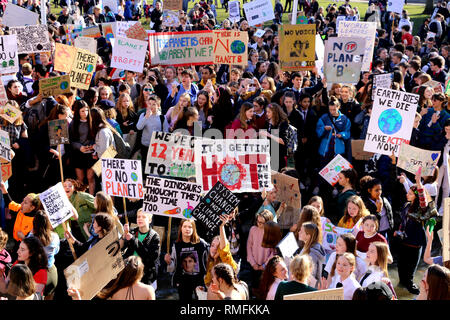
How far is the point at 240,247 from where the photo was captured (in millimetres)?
8898

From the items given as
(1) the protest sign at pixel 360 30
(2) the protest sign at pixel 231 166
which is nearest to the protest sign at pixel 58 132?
(2) the protest sign at pixel 231 166

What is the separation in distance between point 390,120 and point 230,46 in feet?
16.2

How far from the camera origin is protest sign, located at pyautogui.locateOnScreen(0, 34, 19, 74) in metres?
11.8

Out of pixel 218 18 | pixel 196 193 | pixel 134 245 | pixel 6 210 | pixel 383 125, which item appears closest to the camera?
pixel 134 245

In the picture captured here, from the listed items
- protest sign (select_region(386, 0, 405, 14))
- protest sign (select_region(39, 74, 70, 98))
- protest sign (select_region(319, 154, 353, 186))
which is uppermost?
protest sign (select_region(386, 0, 405, 14))

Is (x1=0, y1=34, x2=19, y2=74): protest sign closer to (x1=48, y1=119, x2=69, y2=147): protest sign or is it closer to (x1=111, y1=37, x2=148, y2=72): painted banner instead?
(x1=111, y1=37, x2=148, y2=72): painted banner

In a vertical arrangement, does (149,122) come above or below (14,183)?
above

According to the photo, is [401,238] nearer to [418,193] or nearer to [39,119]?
[418,193]

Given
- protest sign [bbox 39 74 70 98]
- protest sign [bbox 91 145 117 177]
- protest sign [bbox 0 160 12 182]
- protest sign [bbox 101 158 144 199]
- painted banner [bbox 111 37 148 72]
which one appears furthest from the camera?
painted banner [bbox 111 37 148 72]

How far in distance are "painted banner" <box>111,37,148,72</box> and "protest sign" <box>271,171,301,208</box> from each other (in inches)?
216

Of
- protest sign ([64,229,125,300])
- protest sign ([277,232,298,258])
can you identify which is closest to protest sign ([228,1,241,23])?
protest sign ([277,232,298,258])

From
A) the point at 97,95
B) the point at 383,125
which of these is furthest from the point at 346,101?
the point at 97,95

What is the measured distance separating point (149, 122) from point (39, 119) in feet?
6.21
